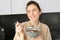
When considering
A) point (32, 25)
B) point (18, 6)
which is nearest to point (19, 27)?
point (32, 25)

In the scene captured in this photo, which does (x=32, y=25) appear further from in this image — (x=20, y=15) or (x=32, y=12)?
(x=20, y=15)

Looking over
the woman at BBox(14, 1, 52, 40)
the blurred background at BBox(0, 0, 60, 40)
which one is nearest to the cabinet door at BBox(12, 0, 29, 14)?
the blurred background at BBox(0, 0, 60, 40)

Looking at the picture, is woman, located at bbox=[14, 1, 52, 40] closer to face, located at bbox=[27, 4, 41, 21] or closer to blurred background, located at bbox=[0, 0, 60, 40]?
face, located at bbox=[27, 4, 41, 21]

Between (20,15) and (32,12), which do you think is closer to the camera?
(32,12)

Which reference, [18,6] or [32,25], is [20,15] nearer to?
[18,6]

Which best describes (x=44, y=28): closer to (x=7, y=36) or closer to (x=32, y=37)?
(x=32, y=37)

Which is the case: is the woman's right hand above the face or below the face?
below

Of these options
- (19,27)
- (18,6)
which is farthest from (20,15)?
(19,27)

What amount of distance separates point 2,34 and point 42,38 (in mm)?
1012

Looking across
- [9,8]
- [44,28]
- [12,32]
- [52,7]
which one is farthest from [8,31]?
[44,28]

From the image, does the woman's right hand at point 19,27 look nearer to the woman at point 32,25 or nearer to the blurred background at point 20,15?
the woman at point 32,25

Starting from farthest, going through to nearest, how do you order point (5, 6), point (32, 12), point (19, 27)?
point (5, 6) → point (32, 12) → point (19, 27)

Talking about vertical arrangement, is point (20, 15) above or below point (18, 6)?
below

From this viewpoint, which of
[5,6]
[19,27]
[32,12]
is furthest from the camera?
[5,6]
